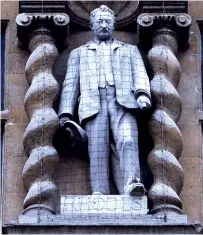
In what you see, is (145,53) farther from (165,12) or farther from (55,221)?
(55,221)

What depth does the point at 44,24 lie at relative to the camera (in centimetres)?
2606

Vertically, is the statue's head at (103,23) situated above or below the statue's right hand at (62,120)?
above

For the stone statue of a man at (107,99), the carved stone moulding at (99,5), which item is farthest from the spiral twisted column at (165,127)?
the carved stone moulding at (99,5)

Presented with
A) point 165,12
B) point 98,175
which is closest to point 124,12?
point 165,12

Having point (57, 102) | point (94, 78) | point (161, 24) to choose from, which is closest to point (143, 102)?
point (94, 78)

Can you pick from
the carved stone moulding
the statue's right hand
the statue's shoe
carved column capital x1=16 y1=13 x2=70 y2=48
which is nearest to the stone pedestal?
the statue's shoe

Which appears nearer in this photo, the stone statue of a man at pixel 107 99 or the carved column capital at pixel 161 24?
the stone statue of a man at pixel 107 99

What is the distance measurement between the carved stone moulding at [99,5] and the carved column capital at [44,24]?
0.92 feet

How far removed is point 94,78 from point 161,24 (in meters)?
1.04

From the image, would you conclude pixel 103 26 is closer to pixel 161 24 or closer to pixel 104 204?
pixel 161 24

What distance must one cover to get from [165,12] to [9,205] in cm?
267

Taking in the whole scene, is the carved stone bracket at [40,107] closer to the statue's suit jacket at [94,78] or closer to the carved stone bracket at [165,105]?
the statue's suit jacket at [94,78]

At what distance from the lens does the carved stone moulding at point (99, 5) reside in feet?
86.4

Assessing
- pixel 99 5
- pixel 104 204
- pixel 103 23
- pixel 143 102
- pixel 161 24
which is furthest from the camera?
pixel 99 5
